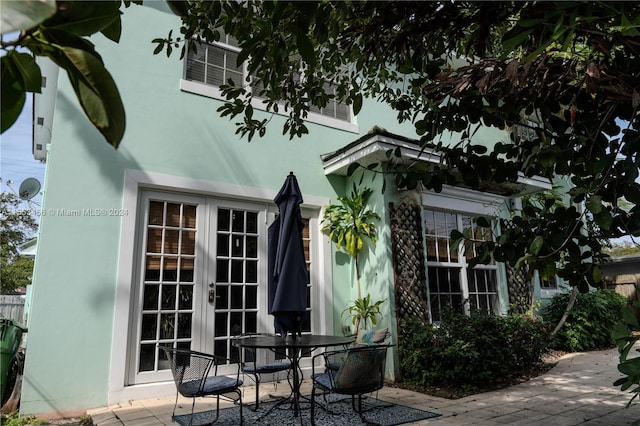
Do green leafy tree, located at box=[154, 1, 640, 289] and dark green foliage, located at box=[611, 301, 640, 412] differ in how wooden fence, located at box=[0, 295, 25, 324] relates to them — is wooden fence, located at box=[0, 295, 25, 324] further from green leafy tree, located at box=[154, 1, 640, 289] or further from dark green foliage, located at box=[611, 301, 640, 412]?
dark green foliage, located at box=[611, 301, 640, 412]

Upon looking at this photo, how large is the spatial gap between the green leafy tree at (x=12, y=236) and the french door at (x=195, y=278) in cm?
1238

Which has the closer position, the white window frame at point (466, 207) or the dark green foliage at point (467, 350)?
the dark green foliage at point (467, 350)

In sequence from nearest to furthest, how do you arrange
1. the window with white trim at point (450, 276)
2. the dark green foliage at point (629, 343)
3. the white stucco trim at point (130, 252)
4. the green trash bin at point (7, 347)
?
the dark green foliage at point (629, 343)
the green trash bin at point (7, 347)
the white stucco trim at point (130, 252)
the window with white trim at point (450, 276)

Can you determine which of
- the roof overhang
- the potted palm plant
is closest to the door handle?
the potted palm plant

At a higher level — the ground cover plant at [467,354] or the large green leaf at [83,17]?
the large green leaf at [83,17]

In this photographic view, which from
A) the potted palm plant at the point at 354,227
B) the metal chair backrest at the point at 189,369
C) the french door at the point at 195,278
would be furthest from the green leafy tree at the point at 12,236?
the metal chair backrest at the point at 189,369

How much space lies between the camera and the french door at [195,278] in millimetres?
4582

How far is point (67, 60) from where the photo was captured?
0.58 m

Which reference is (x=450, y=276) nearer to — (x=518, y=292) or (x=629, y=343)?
(x=518, y=292)

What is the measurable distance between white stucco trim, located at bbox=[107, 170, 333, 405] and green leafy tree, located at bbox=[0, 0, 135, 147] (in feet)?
13.8

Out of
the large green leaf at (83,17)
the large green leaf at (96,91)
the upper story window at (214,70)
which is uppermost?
the upper story window at (214,70)

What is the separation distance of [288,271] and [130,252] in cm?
201

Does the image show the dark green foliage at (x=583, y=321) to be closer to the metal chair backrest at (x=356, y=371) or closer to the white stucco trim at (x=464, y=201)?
the white stucco trim at (x=464, y=201)

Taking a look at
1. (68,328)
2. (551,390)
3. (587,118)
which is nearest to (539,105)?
(587,118)
